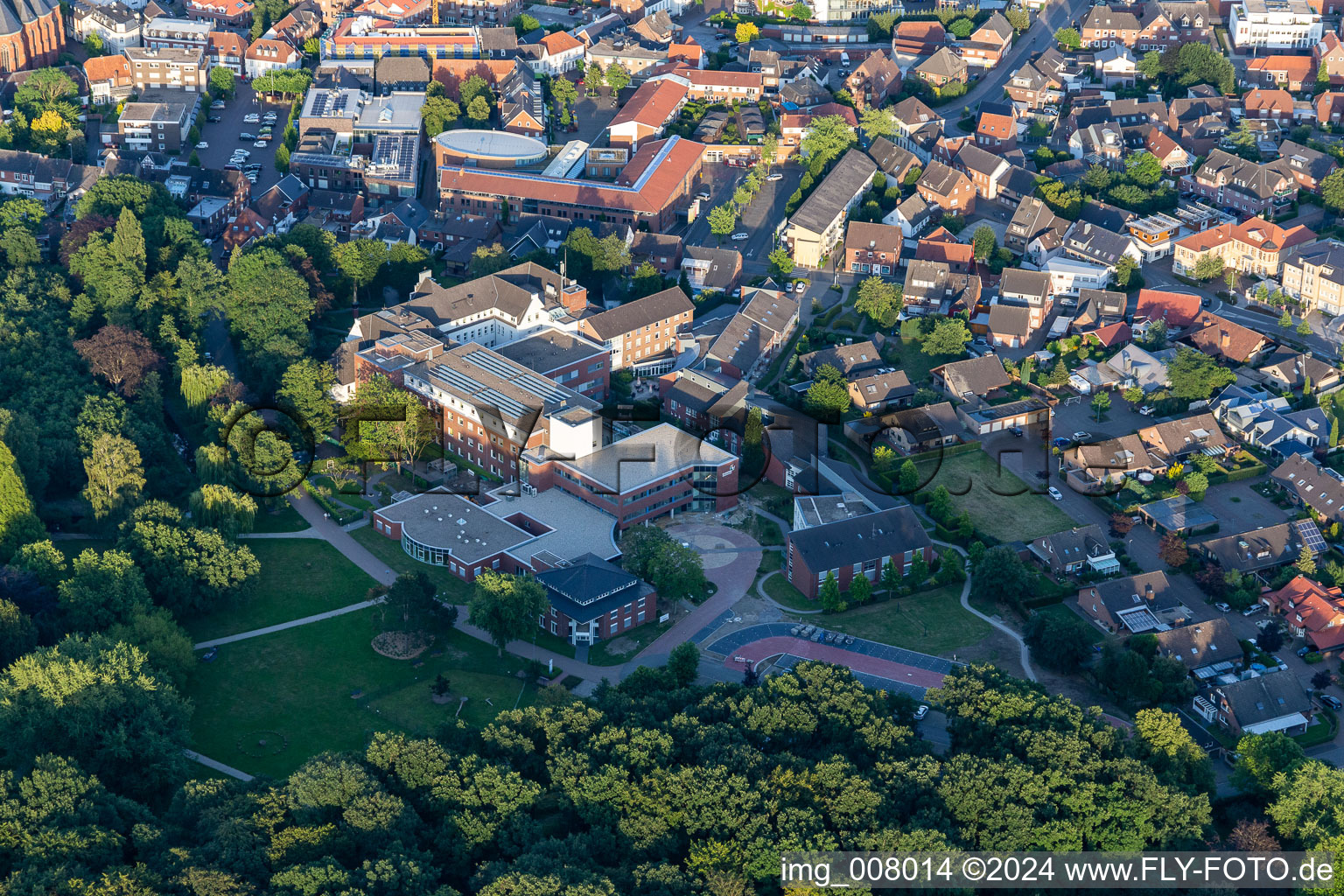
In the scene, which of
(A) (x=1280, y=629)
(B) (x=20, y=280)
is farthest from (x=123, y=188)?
(A) (x=1280, y=629)

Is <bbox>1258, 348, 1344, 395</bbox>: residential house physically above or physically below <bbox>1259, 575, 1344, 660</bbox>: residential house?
above

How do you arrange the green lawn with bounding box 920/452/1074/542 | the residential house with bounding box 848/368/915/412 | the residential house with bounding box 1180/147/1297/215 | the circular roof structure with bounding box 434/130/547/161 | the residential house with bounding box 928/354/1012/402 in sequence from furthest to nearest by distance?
the circular roof structure with bounding box 434/130/547/161
the residential house with bounding box 1180/147/1297/215
the residential house with bounding box 928/354/1012/402
the residential house with bounding box 848/368/915/412
the green lawn with bounding box 920/452/1074/542

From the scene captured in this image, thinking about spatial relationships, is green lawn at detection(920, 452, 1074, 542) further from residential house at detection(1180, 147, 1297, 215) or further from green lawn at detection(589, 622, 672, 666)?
residential house at detection(1180, 147, 1297, 215)

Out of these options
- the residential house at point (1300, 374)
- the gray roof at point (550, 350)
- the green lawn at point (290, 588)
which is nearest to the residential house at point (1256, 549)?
the residential house at point (1300, 374)

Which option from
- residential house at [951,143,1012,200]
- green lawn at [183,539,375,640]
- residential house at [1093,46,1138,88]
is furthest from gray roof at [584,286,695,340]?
residential house at [1093,46,1138,88]

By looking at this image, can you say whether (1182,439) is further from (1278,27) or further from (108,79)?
(108,79)

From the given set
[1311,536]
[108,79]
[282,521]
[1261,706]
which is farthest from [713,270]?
[108,79]

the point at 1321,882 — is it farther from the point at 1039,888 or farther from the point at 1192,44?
the point at 1192,44
